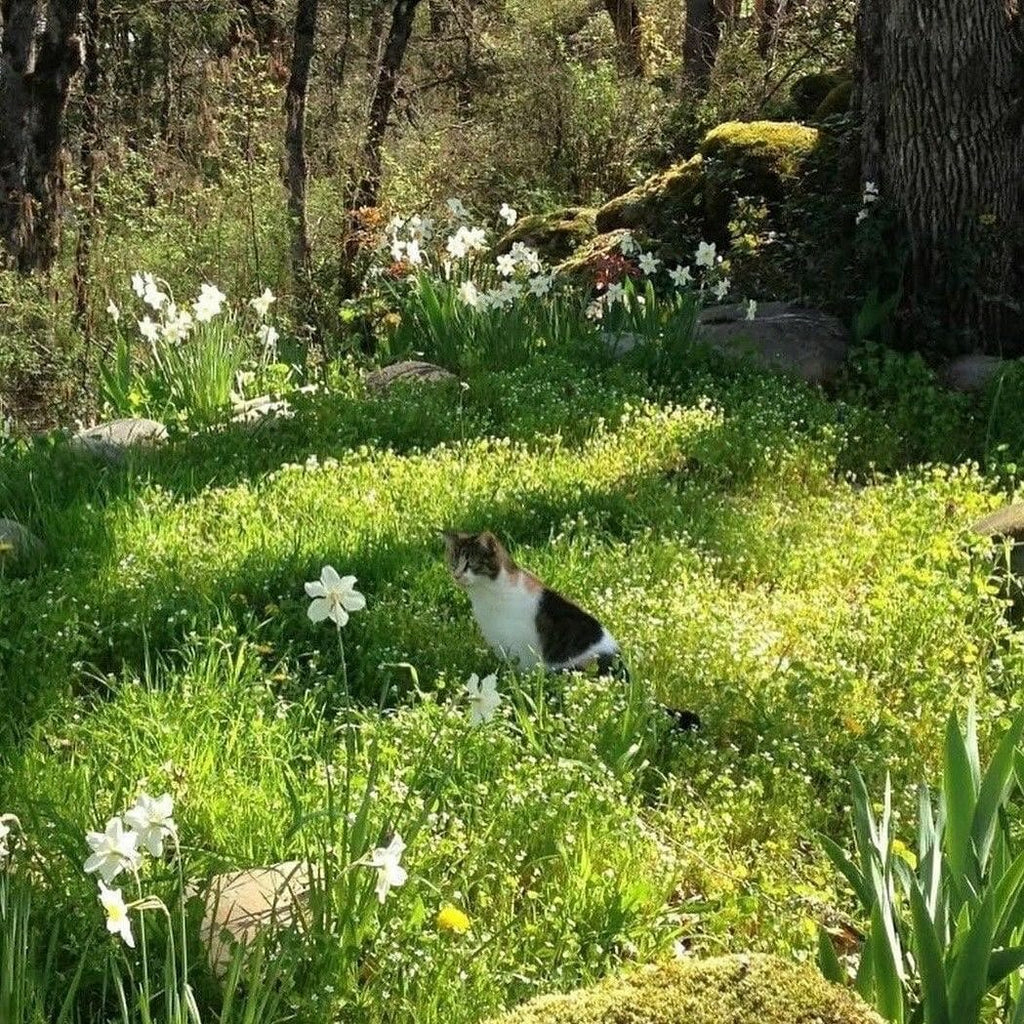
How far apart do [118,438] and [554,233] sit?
247 inches

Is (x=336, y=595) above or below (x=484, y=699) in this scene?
above

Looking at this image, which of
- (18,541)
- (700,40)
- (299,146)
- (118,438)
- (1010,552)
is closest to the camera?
(1010,552)

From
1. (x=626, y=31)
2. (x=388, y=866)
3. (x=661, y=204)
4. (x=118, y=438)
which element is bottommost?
(x=118, y=438)

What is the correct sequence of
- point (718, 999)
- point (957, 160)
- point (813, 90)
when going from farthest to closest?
1. point (813, 90)
2. point (957, 160)
3. point (718, 999)

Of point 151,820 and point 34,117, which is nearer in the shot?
point 151,820

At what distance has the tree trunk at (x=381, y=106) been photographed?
10758 millimetres

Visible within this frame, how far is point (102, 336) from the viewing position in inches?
348

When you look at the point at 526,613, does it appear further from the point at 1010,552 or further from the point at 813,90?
the point at 813,90

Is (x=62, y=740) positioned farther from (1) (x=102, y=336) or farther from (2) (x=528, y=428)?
(1) (x=102, y=336)

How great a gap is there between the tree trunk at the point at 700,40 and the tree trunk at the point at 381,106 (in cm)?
470

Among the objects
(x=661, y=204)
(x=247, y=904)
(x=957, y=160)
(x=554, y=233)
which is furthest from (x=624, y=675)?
(x=554, y=233)

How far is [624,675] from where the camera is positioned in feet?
13.1

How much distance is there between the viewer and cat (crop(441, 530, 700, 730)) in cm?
400

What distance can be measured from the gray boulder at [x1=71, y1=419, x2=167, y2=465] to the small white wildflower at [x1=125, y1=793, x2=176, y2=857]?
430cm
